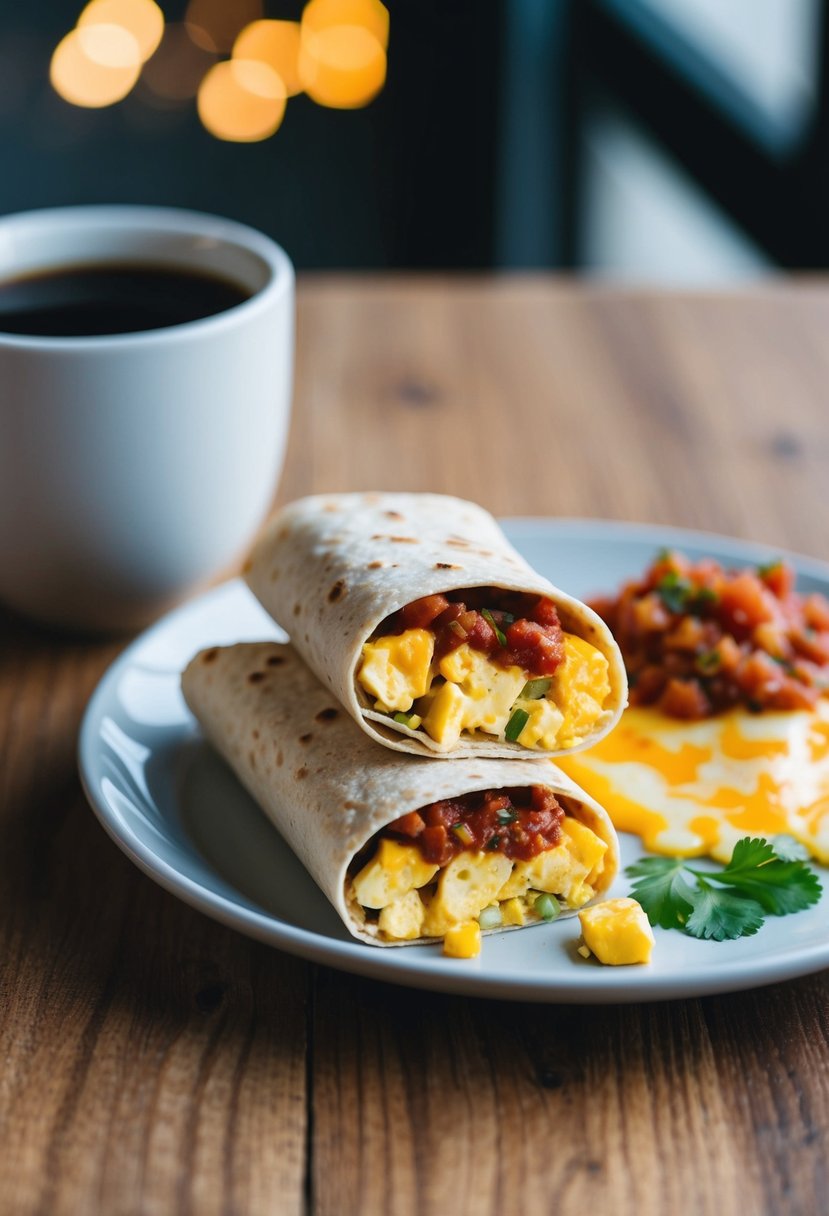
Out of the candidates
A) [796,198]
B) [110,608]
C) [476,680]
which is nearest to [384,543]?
[476,680]

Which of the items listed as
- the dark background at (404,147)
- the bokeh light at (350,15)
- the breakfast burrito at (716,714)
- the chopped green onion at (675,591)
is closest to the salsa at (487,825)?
the breakfast burrito at (716,714)

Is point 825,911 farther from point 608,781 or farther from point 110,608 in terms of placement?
point 110,608

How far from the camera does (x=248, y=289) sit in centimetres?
232

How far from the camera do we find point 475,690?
1.72 meters

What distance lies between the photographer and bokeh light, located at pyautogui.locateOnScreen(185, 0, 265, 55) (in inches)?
255

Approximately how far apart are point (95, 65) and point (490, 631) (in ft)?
18.5

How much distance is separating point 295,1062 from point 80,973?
0.30 m

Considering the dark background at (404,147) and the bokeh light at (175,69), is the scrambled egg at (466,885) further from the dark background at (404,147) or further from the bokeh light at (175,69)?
the bokeh light at (175,69)

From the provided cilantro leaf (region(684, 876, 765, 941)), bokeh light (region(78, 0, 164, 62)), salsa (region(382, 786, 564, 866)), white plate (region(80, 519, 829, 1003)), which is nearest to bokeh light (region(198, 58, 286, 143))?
bokeh light (region(78, 0, 164, 62))

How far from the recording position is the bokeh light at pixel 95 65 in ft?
21.3

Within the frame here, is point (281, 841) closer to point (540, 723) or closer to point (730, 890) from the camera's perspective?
point (540, 723)

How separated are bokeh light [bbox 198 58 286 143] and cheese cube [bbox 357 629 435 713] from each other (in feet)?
18.2

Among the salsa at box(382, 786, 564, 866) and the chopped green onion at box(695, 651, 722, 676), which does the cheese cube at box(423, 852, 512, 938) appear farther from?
the chopped green onion at box(695, 651, 722, 676)

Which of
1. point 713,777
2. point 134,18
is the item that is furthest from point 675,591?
point 134,18
